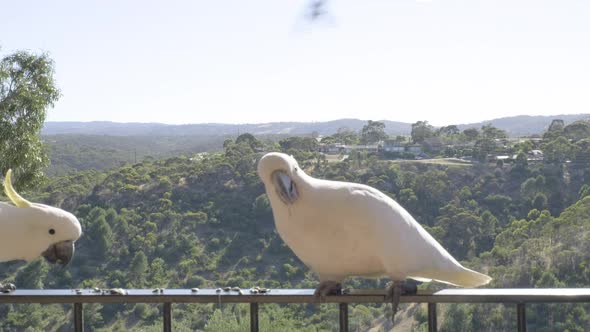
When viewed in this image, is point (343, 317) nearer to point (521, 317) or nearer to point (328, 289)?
point (328, 289)

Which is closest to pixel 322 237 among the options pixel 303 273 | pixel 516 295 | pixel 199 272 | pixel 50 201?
pixel 516 295

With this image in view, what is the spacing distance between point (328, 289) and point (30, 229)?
1376 mm

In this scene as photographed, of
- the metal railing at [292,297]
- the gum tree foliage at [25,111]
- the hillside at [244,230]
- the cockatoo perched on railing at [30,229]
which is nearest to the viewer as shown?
the metal railing at [292,297]

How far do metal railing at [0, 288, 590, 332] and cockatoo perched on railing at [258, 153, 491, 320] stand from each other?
8.0 inches

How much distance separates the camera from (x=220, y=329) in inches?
352

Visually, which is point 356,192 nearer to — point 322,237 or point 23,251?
point 322,237

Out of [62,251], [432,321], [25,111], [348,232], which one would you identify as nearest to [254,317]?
[348,232]

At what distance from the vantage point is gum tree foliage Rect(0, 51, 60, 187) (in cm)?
740

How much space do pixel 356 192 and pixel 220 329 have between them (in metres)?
6.83

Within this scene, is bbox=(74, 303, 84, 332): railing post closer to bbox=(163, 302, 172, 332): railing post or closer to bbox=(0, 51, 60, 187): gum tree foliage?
bbox=(163, 302, 172, 332): railing post

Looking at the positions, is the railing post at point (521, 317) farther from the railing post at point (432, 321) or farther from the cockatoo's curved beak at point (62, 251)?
the cockatoo's curved beak at point (62, 251)

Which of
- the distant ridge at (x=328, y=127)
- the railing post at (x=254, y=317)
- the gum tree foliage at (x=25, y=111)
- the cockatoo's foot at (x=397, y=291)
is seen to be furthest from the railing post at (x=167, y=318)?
the distant ridge at (x=328, y=127)

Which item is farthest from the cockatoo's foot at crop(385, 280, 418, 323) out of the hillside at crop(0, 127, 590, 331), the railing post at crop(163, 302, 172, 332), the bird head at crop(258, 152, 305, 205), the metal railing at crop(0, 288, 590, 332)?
the hillside at crop(0, 127, 590, 331)

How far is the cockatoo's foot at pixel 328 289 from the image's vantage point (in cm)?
236
